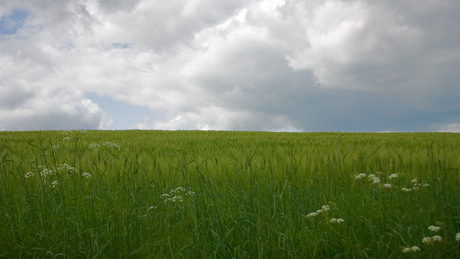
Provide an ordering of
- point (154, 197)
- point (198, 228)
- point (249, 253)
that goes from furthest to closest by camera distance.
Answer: point (154, 197), point (198, 228), point (249, 253)

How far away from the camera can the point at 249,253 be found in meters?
2.39

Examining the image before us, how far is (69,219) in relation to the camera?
2.93 m

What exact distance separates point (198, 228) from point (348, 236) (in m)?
1.32

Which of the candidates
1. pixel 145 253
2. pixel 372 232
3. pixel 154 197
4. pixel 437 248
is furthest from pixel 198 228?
pixel 437 248

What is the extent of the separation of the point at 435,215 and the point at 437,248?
468 mm

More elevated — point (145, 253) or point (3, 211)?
point (3, 211)

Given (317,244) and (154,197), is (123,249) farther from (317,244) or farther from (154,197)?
(317,244)

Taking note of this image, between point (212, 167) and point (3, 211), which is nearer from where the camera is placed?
point (3, 211)

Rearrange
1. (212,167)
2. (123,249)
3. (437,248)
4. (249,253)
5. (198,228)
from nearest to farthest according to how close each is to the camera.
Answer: (437,248)
(249,253)
(123,249)
(198,228)
(212,167)

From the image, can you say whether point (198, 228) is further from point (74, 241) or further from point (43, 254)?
point (43, 254)

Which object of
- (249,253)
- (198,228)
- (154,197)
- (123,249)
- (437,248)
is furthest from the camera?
(154,197)

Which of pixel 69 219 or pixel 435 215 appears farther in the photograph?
pixel 69 219

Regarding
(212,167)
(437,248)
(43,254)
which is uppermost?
(212,167)

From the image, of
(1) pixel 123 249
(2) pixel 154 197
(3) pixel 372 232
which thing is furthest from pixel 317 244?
(2) pixel 154 197
